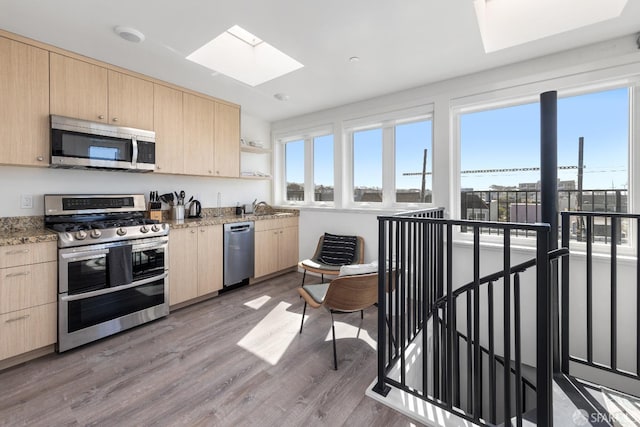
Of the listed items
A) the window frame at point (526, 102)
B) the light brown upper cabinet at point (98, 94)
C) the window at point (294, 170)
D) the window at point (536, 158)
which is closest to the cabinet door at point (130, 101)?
the light brown upper cabinet at point (98, 94)

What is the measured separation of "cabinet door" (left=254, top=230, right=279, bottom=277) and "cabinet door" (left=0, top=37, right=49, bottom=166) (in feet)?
7.70

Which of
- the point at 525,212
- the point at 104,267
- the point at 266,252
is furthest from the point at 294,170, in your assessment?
the point at 525,212

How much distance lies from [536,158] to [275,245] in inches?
131

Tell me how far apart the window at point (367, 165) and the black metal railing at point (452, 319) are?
129 centimetres

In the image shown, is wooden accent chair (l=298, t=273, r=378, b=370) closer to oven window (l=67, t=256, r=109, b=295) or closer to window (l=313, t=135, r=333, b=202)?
oven window (l=67, t=256, r=109, b=295)

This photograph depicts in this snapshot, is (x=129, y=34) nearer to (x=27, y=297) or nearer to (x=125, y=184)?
(x=125, y=184)

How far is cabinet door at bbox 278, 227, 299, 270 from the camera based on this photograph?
4.41 metres

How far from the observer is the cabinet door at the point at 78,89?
246 centimetres

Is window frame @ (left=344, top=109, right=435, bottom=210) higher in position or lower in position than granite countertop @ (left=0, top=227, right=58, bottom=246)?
higher

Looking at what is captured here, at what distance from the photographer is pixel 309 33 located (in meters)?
2.25

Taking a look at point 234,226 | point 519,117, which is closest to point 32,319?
point 234,226

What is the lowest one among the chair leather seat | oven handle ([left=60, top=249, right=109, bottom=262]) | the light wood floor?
the light wood floor

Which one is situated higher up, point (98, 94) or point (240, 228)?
point (98, 94)

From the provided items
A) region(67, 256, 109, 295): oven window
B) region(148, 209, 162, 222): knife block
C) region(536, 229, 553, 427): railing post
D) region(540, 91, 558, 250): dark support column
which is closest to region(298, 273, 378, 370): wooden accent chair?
region(536, 229, 553, 427): railing post
